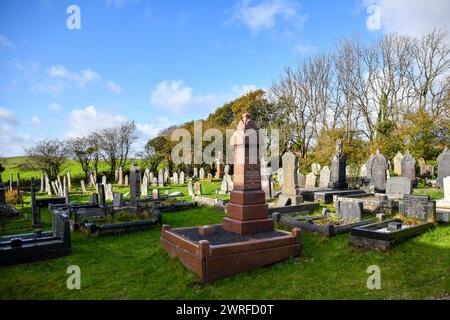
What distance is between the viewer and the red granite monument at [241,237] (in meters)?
6.48

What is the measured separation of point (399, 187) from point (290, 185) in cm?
482

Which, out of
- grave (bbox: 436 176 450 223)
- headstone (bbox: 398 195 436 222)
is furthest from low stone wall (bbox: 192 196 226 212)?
grave (bbox: 436 176 450 223)

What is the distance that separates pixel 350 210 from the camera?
10.6 meters

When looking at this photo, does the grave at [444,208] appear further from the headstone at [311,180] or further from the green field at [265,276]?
the headstone at [311,180]

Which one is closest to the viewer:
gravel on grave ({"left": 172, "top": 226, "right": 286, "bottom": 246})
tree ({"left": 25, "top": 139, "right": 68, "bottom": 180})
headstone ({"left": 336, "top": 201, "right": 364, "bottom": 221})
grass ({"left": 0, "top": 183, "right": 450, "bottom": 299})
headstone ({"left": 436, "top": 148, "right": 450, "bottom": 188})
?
grass ({"left": 0, "top": 183, "right": 450, "bottom": 299})

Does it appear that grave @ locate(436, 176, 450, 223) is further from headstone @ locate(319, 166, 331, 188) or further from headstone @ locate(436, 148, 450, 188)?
headstone @ locate(319, 166, 331, 188)

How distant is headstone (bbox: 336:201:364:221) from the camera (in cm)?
1033

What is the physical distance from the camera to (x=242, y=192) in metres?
8.31

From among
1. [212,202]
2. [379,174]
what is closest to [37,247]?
[212,202]

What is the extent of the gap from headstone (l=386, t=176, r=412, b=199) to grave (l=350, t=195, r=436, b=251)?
4008 millimetres

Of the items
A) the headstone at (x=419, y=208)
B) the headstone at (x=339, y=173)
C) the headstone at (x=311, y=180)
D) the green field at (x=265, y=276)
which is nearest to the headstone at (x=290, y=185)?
the headstone at (x=339, y=173)

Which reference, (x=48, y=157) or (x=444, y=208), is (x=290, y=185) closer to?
(x=444, y=208)

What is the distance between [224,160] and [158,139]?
9321 millimetres
